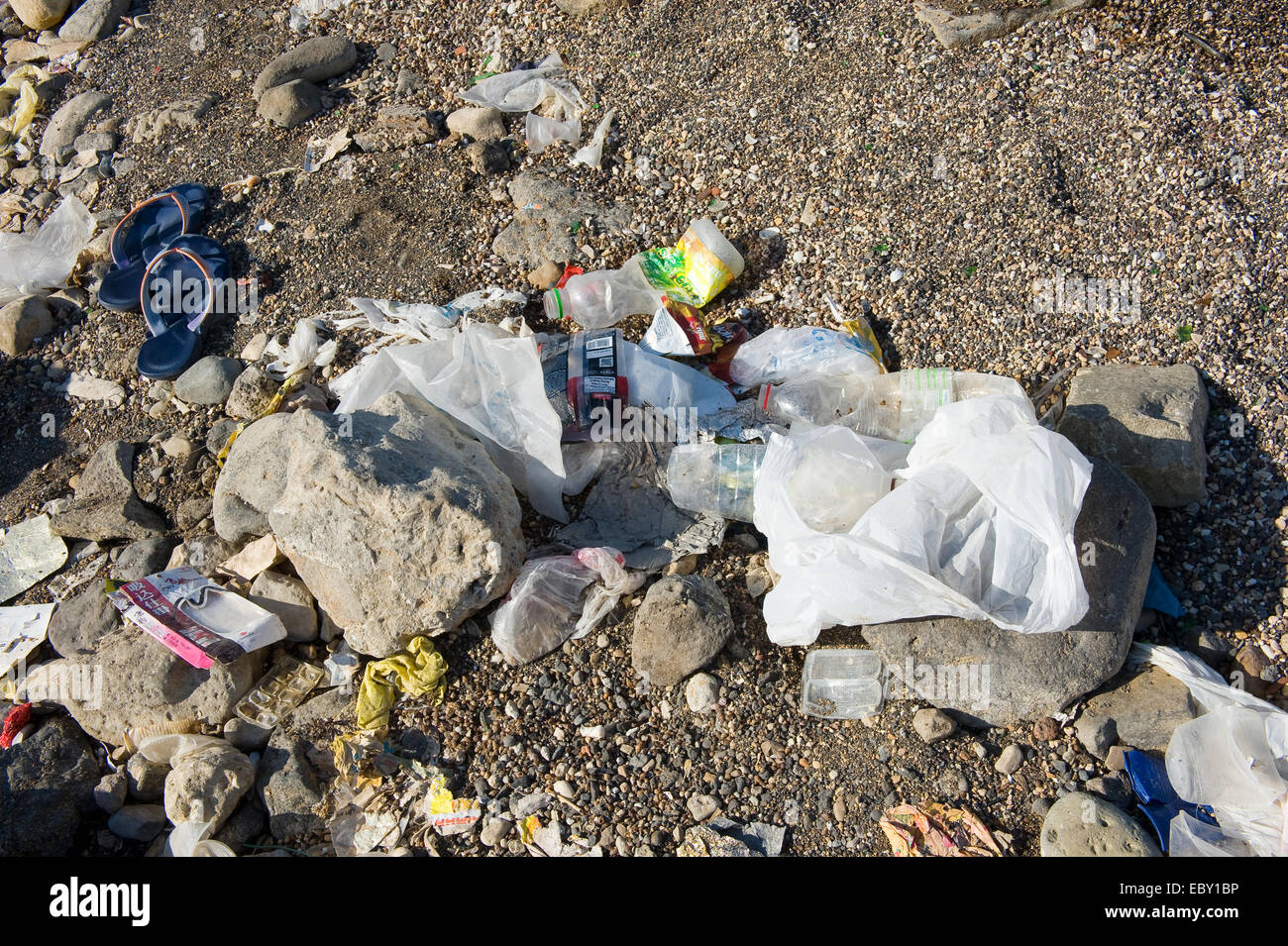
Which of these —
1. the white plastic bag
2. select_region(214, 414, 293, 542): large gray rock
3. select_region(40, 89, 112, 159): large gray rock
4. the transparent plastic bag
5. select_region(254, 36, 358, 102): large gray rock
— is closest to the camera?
the white plastic bag

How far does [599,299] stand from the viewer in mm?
3363

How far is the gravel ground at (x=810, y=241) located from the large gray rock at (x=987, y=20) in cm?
5

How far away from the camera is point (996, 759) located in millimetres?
2324

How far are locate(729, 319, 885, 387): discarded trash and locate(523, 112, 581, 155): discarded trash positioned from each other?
56.9 inches

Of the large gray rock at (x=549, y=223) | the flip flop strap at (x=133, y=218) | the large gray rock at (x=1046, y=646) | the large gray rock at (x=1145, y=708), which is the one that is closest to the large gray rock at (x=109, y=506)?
the flip flop strap at (x=133, y=218)

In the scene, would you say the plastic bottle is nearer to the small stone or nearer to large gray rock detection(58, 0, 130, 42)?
the small stone

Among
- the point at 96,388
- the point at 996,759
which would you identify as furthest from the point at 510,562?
the point at 96,388

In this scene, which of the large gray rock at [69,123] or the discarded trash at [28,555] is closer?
the discarded trash at [28,555]

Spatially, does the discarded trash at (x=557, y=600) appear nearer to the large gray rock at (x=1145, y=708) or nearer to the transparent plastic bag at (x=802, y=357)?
the transparent plastic bag at (x=802, y=357)

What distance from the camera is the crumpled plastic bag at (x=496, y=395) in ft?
9.55

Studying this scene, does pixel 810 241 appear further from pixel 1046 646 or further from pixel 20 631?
pixel 20 631

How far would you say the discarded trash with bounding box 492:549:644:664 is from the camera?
101 inches

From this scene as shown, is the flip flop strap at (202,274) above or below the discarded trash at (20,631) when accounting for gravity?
above

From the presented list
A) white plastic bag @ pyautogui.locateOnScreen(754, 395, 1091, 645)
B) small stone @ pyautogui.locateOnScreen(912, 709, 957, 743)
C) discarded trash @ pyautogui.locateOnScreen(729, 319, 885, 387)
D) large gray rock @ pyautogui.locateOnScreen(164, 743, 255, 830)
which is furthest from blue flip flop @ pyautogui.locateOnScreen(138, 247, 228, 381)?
small stone @ pyautogui.locateOnScreen(912, 709, 957, 743)
